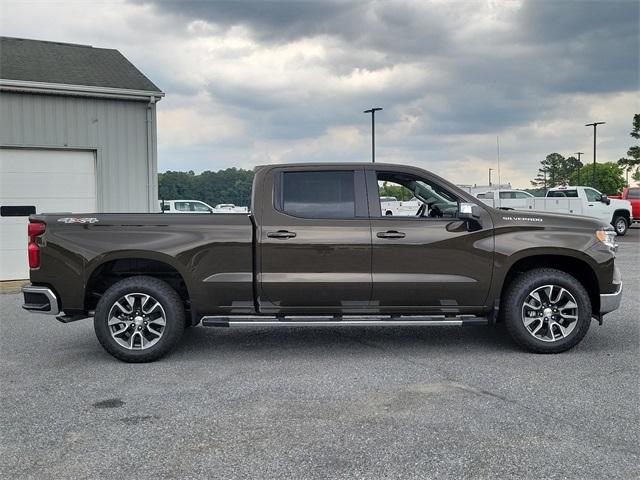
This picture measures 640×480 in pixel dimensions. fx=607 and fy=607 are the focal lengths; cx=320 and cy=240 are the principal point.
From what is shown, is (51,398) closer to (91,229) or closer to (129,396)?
(129,396)

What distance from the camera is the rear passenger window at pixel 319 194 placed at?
19.3ft

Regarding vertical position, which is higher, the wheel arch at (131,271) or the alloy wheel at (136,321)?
the wheel arch at (131,271)

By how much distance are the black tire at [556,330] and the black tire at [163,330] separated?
10.4ft

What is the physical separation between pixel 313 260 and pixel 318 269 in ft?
0.32

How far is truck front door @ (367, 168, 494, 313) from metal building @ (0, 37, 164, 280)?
8.40 meters

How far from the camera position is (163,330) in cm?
570

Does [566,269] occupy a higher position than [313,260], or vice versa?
[313,260]

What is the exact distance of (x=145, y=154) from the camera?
13008 millimetres

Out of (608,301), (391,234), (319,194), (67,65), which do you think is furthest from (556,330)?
(67,65)

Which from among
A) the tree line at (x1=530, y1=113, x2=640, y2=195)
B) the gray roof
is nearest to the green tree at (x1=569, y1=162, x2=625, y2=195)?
the tree line at (x1=530, y1=113, x2=640, y2=195)

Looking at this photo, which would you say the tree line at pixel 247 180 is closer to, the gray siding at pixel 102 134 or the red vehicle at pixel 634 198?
the gray siding at pixel 102 134

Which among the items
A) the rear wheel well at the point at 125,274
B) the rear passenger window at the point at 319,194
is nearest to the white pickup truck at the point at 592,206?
the rear passenger window at the point at 319,194

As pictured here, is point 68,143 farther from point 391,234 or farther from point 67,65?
point 391,234

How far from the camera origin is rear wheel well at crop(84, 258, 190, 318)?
589 centimetres
